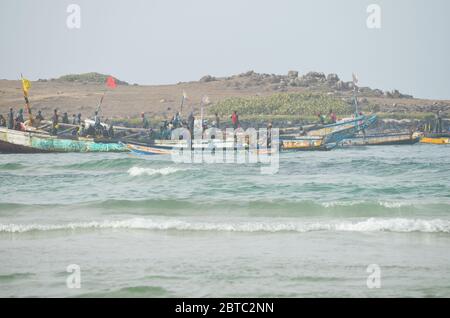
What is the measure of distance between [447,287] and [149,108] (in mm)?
42622

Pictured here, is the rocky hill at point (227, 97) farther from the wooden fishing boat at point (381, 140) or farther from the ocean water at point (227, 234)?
the ocean water at point (227, 234)

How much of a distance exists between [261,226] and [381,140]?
98.8 feet

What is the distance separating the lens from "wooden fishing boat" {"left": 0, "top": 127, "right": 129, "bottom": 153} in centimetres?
3588

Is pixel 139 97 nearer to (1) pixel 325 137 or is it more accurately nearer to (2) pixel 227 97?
(2) pixel 227 97

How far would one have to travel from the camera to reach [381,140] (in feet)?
139

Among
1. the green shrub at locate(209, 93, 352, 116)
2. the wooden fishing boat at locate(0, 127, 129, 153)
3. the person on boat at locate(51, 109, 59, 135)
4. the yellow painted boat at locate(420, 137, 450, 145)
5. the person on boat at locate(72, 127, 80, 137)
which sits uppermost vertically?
the green shrub at locate(209, 93, 352, 116)

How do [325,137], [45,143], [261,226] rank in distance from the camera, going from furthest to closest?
[325,137]
[45,143]
[261,226]

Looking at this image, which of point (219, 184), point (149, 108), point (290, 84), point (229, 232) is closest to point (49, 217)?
point (229, 232)

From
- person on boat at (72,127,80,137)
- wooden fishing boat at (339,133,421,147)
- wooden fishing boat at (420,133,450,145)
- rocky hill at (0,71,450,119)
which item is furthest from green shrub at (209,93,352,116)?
person on boat at (72,127,80,137)

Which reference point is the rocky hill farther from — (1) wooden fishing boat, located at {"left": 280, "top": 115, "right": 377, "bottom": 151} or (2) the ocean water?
(2) the ocean water

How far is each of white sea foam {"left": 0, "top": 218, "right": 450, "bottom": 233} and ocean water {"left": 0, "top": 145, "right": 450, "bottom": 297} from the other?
2 cm

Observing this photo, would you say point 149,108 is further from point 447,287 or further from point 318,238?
point 447,287

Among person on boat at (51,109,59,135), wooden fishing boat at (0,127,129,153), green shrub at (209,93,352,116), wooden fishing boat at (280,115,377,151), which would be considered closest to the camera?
wooden fishing boat at (0,127,129,153)

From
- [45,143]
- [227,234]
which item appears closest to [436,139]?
[45,143]
